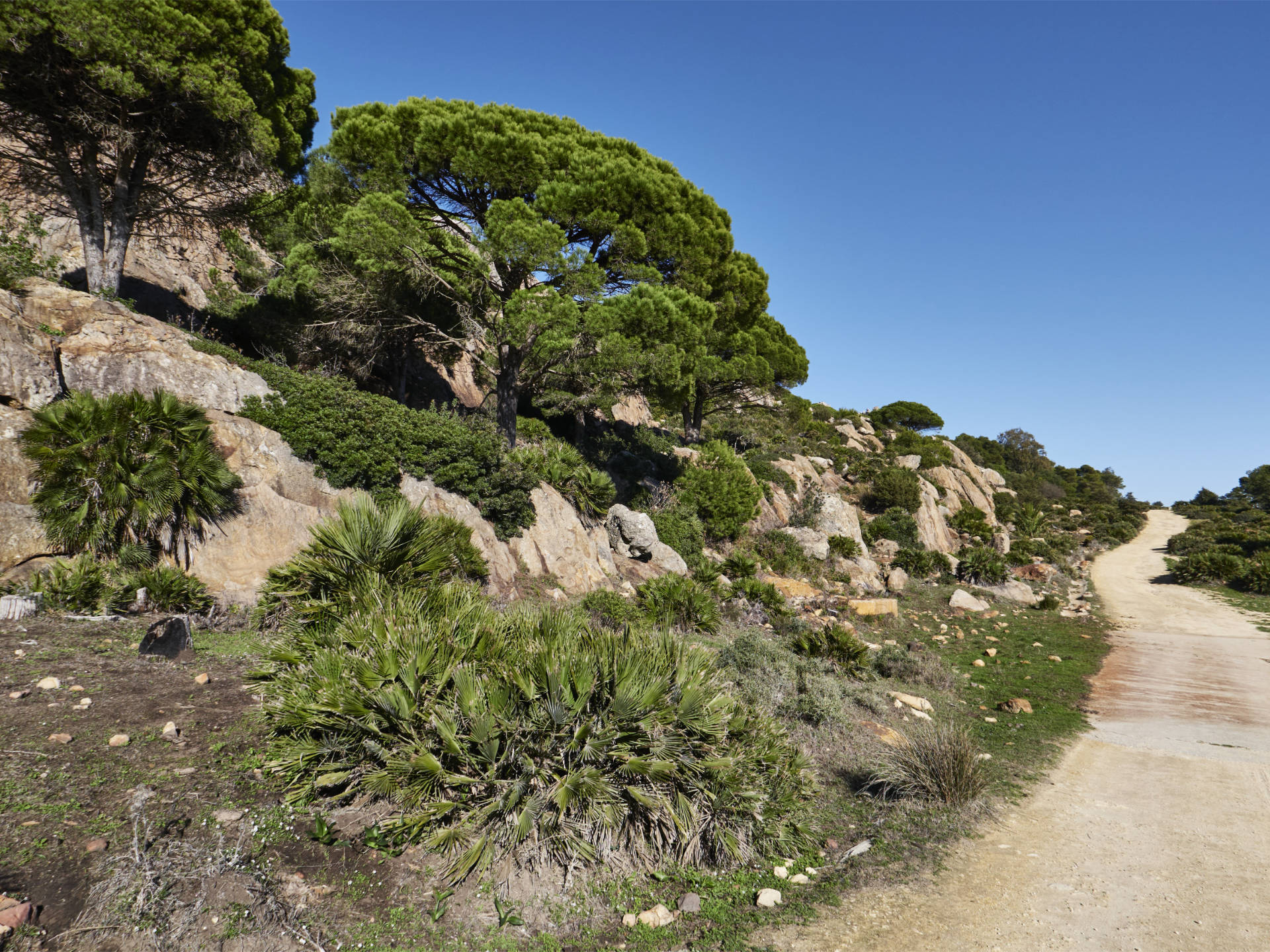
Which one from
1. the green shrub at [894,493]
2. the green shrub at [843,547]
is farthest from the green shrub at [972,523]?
the green shrub at [843,547]

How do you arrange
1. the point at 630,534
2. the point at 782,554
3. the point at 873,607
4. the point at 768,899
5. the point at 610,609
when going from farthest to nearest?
the point at 782,554
the point at 873,607
the point at 630,534
the point at 610,609
the point at 768,899

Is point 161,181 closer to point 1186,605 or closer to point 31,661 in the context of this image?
point 31,661

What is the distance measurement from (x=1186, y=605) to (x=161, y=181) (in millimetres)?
38489

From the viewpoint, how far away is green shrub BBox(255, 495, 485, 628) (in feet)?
21.3

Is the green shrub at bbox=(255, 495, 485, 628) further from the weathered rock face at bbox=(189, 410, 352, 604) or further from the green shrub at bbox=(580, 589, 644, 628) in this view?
the green shrub at bbox=(580, 589, 644, 628)

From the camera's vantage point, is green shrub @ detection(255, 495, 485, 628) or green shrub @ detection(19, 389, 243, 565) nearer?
green shrub @ detection(255, 495, 485, 628)

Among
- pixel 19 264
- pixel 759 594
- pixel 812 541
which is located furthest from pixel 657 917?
pixel 812 541

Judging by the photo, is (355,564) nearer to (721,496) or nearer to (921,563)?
(721,496)

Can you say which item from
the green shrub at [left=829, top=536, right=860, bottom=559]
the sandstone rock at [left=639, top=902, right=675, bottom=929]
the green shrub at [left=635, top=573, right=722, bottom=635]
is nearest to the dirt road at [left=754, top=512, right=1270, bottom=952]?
the sandstone rock at [left=639, top=902, right=675, bottom=929]

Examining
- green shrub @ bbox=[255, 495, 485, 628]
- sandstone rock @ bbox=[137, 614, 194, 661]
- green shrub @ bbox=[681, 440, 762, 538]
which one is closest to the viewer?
green shrub @ bbox=[255, 495, 485, 628]

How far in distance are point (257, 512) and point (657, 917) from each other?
9420 millimetres

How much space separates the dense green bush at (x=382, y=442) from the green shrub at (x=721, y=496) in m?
8.09

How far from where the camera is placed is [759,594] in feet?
52.5

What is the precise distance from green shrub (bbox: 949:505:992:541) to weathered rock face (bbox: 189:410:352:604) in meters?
35.2
